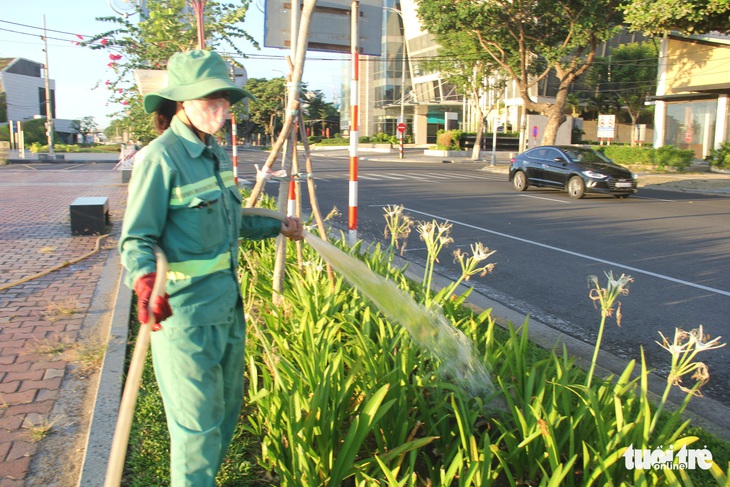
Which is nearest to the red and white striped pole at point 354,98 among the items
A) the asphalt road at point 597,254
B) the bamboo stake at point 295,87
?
the bamboo stake at point 295,87

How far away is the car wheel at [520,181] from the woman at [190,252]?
1690 centimetres

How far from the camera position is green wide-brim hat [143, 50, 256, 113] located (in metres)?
2.26

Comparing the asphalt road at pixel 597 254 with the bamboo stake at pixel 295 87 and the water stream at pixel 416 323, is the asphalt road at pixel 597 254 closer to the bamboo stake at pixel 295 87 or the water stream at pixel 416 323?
the water stream at pixel 416 323

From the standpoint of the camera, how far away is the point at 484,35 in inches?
1110

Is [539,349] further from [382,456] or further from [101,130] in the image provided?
[101,130]

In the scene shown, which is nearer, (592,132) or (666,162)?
(666,162)

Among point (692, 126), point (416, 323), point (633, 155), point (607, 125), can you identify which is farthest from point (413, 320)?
point (692, 126)

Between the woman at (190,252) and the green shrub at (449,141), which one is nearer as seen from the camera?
the woman at (190,252)

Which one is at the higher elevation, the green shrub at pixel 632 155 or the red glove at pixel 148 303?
the green shrub at pixel 632 155

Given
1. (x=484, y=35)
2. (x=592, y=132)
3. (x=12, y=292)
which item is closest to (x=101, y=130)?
(x=592, y=132)

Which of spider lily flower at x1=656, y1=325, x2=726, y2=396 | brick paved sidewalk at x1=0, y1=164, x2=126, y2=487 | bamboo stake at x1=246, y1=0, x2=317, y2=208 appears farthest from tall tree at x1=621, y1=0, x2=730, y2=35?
spider lily flower at x1=656, y1=325, x2=726, y2=396

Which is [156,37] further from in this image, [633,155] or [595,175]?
[633,155]

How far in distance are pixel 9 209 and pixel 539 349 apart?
40.6ft

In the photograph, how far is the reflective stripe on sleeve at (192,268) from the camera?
2.24 m
